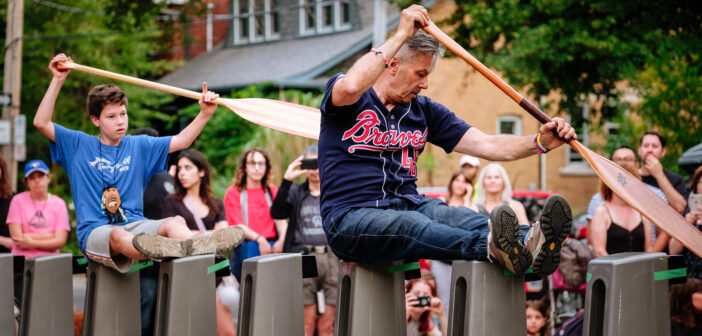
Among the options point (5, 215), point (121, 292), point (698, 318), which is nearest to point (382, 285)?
point (121, 292)

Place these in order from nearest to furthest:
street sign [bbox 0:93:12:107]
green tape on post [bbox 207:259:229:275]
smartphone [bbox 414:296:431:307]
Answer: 1. green tape on post [bbox 207:259:229:275]
2. smartphone [bbox 414:296:431:307]
3. street sign [bbox 0:93:12:107]

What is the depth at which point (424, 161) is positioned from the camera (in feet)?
61.5

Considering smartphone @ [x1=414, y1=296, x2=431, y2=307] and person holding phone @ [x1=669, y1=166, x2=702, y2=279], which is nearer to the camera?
person holding phone @ [x1=669, y1=166, x2=702, y2=279]

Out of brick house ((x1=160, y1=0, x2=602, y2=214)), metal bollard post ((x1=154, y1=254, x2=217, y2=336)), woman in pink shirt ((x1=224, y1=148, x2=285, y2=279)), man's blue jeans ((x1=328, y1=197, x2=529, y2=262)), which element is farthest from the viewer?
brick house ((x1=160, y1=0, x2=602, y2=214))

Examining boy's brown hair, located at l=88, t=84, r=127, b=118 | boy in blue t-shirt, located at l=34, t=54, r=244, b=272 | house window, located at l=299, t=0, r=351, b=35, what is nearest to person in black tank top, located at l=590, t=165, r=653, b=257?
boy in blue t-shirt, located at l=34, t=54, r=244, b=272

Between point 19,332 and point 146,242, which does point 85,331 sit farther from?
point 146,242

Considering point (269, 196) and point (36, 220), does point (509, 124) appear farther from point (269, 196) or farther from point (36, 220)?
point (36, 220)

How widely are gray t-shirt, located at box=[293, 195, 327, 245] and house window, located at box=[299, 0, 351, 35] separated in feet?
55.0

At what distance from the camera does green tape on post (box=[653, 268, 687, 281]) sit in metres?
4.24

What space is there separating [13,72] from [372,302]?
11.9 meters

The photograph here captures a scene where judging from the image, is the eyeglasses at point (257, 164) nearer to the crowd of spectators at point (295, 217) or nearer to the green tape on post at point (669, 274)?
the crowd of spectators at point (295, 217)

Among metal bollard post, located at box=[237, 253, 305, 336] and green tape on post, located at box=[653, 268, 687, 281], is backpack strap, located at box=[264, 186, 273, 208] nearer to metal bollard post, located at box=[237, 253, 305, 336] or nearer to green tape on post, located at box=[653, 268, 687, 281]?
metal bollard post, located at box=[237, 253, 305, 336]

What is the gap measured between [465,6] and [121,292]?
10.4m

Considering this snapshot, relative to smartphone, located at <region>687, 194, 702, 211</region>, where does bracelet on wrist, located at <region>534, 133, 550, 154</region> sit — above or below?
above
